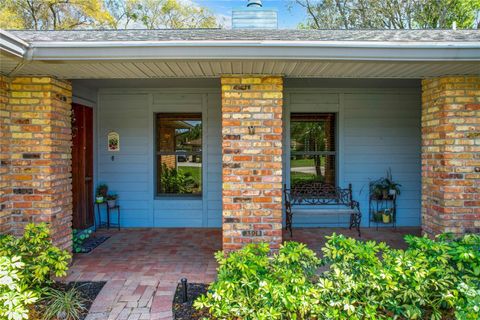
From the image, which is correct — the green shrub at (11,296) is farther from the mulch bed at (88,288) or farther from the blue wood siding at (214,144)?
the blue wood siding at (214,144)

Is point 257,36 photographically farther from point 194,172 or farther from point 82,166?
point 82,166

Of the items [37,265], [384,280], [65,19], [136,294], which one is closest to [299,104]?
[384,280]

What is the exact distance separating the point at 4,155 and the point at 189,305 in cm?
241

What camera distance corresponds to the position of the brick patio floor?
2.85 metres

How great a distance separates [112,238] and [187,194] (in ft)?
4.68

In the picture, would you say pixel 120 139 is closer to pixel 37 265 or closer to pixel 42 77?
pixel 42 77

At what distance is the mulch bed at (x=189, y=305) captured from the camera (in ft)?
8.72

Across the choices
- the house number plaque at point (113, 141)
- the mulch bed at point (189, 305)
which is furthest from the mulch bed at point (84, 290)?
the house number plaque at point (113, 141)

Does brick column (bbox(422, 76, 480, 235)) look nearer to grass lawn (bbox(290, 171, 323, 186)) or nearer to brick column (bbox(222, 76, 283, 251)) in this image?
brick column (bbox(222, 76, 283, 251))

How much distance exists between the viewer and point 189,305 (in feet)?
9.27

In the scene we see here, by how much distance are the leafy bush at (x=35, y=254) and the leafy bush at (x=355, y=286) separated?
4.74 feet

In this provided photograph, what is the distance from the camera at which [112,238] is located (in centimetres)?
486

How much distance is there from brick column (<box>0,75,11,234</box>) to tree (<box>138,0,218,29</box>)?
40.8 feet

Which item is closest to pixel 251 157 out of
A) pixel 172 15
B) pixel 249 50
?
pixel 249 50
